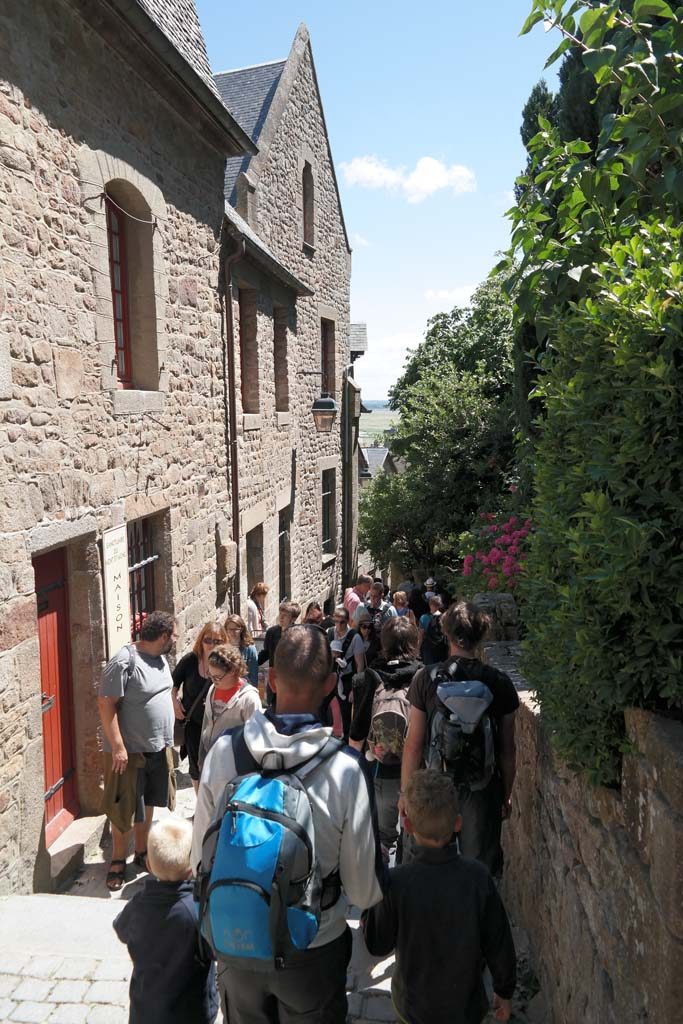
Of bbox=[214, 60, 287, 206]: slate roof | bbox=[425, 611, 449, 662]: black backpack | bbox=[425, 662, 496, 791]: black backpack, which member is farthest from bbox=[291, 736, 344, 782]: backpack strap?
bbox=[214, 60, 287, 206]: slate roof

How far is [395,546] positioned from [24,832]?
40.3 feet

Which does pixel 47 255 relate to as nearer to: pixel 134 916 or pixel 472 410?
pixel 134 916

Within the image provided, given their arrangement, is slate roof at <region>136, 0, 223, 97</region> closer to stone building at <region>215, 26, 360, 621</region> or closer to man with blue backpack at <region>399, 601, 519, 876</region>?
stone building at <region>215, 26, 360, 621</region>

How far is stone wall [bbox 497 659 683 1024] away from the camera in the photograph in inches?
80.5

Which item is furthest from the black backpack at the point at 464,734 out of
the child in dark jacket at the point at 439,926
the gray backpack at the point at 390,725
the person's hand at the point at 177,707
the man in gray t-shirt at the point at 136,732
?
the person's hand at the point at 177,707

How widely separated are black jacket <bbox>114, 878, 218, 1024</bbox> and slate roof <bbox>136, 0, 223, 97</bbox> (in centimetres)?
605

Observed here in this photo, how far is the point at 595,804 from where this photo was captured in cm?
271

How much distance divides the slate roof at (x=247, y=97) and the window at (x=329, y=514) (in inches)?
245

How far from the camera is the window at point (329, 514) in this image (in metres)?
15.7

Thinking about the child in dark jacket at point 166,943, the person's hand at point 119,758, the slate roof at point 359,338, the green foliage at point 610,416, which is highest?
the slate roof at point 359,338

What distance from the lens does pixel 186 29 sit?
7336mm

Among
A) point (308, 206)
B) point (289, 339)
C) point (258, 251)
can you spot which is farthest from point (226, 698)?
point (308, 206)

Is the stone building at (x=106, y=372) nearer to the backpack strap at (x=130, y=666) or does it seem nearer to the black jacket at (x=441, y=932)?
the backpack strap at (x=130, y=666)

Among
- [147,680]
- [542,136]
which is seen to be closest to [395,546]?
[147,680]
